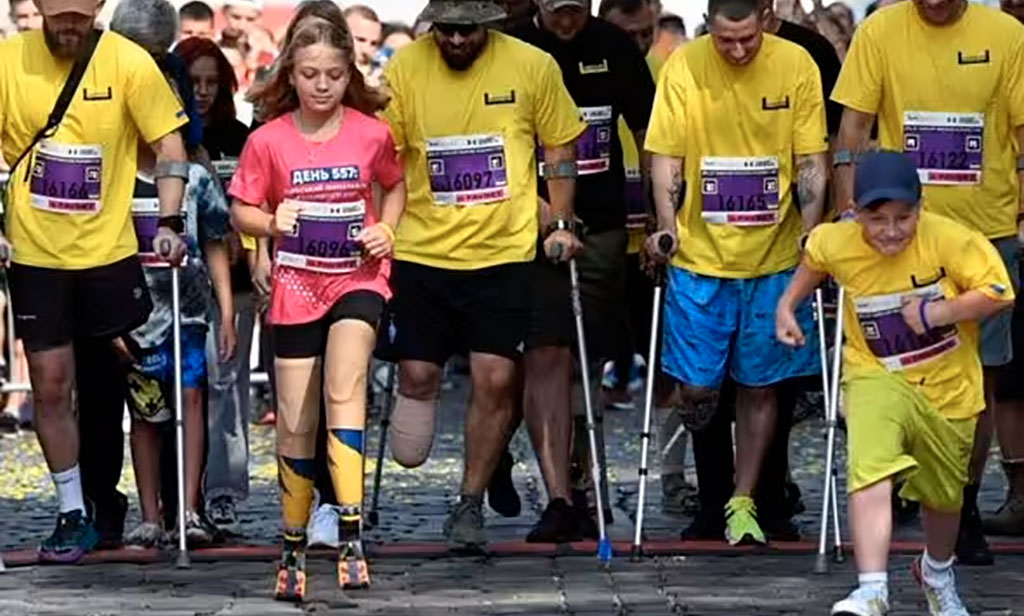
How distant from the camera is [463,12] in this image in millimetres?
12234

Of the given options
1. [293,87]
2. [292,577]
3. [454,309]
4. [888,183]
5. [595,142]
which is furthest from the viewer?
[595,142]

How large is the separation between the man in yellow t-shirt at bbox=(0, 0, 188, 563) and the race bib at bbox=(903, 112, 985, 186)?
2.79 m

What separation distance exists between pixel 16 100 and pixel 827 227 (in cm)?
325

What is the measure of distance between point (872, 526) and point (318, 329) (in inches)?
92.4

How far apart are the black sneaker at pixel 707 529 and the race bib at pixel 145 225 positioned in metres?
2.32

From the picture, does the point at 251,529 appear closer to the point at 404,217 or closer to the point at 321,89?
the point at 404,217

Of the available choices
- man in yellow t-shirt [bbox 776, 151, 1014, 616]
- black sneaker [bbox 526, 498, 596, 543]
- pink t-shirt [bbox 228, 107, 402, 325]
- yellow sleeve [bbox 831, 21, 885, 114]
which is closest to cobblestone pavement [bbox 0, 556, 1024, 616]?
black sneaker [bbox 526, 498, 596, 543]

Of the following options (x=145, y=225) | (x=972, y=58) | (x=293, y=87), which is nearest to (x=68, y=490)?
(x=145, y=225)

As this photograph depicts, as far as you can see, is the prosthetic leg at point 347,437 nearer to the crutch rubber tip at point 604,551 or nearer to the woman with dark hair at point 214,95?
the crutch rubber tip at point 604,551

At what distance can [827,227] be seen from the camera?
10609 millimetres

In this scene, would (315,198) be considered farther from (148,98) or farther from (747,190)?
(747,190)

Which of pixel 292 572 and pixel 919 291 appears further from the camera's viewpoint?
pixel 292 572

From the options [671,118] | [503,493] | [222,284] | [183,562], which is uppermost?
[671,118]

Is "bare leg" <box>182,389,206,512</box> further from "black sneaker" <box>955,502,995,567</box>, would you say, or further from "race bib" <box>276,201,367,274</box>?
"black sneaker" <box>955,502,995,567</box>
